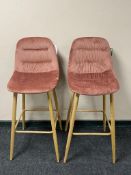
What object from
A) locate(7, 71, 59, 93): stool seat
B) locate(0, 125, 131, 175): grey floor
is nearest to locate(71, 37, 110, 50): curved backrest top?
locate(7, 71, 59, 93): stool seat

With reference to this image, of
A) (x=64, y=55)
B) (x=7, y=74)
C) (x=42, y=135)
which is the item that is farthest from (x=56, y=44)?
(x=42, y=135)

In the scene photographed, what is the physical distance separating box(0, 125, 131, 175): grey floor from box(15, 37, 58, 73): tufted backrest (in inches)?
27.4

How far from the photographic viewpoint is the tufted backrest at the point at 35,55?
2.19m

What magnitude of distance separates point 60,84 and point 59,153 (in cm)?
66

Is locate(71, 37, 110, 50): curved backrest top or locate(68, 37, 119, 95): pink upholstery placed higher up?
locate(71, 37, 110, 50): curved backrest top

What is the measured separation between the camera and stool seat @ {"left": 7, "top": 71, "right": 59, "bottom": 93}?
1.89m

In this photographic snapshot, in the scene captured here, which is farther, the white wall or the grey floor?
the white wall

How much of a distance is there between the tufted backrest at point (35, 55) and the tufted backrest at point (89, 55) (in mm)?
186

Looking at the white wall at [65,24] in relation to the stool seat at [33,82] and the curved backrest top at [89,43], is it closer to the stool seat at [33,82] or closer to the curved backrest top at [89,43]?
the curved backrest top at [89,43]

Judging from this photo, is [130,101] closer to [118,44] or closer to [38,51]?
[118,44]

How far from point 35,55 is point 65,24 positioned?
0.39 meters

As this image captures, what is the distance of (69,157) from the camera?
215 centimetres

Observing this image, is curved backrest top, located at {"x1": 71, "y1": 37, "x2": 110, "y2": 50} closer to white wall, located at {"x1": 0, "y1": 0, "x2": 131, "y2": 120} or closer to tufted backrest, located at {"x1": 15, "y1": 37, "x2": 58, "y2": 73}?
white wall, located at {"x1": 0, "y1": 0, "x2": 131, "y2": 120}

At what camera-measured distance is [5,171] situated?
6.56ft
